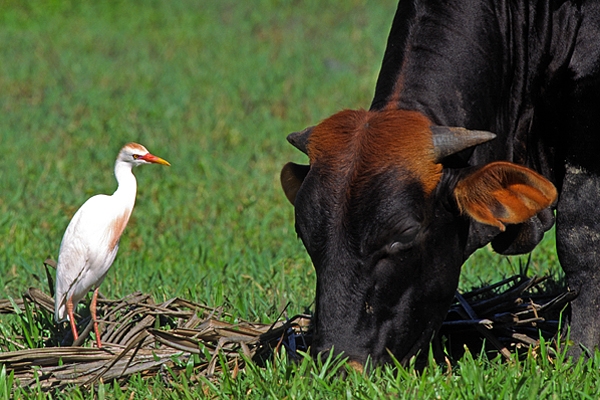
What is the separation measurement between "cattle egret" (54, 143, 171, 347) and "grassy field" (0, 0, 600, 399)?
2.25 ft

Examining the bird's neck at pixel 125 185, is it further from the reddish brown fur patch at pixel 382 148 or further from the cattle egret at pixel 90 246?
the reddish brown fur patch at pixel 382 148

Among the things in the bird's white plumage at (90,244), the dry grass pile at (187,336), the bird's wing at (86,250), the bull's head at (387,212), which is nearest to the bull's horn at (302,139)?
the bull's head at (387,212)

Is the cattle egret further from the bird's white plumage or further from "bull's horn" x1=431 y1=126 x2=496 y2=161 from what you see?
"bull's horn" x1=431 y1=126 x2=496 y2=161

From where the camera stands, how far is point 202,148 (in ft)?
29.3

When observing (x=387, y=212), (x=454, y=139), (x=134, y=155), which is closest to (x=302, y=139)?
(x=387, y=212)

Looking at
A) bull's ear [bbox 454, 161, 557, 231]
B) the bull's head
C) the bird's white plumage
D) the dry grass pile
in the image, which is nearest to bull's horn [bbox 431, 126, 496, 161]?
the bull's head

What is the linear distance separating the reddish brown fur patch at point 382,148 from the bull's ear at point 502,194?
Answer: 137 mm

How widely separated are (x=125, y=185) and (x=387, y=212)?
1.67m

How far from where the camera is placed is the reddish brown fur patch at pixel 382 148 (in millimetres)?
3473

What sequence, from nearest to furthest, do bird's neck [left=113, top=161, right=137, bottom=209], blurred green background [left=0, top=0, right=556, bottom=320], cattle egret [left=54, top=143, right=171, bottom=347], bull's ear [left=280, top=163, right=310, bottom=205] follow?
1. bull's ear [left=280, top=163, right=310, bottom=205]
2. cattle egret [left=54, top=143, right=171, bottom=347]
3. bird's neck [left=113, top=161, right=137, bottom=209]
4. blurred green background [left=0, top=0, right=556, bottom=320]

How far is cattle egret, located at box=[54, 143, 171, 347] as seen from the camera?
4.50 m

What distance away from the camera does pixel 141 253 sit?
246 inches

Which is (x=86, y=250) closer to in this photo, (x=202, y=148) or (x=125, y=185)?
(x=125, y=185)

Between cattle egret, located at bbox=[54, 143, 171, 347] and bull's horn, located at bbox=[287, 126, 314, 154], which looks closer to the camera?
bull's horn, located at bbox=[287, 126, 314, 154]
